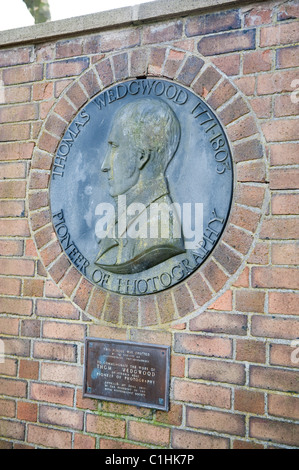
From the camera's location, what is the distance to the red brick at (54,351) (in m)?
2.06

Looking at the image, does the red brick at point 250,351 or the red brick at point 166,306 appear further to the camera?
the red brick at point 166,306

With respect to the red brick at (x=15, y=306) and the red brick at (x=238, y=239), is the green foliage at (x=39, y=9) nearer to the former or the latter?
the red brick at (x=15, y=306)

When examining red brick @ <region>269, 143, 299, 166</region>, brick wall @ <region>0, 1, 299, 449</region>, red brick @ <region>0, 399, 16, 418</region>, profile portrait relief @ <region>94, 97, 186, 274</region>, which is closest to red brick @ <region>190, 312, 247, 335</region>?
brick wall @ <region>0, 1, 299, 449</region>

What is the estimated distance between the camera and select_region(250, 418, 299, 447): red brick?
5.42ft

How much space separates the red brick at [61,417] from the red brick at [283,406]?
36.9 inches

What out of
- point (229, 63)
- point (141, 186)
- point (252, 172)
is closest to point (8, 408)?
point (141, 186)

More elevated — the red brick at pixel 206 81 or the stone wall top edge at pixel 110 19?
the stone wall top edge at pixel 110 19

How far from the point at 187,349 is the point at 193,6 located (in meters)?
1.59

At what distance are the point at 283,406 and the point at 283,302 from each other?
16.9 inches

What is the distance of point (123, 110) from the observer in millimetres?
1990

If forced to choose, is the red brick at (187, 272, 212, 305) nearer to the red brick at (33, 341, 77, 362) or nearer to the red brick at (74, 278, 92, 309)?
the red brick at (74, 278, 92, 309)

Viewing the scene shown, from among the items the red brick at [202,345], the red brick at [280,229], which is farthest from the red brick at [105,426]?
the red brick at [280,229]

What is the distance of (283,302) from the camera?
169 centimetres
